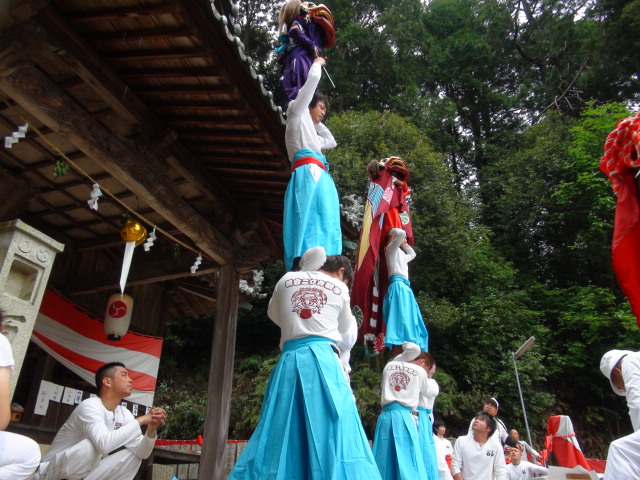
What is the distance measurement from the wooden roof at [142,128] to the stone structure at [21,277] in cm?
104

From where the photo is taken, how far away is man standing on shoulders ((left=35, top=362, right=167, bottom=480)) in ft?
10.1

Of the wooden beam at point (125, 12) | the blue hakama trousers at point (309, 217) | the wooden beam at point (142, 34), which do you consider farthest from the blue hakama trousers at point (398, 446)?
the wooden beam at point (125, 12)

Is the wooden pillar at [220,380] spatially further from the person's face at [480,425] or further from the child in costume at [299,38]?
the child in costume at [299,38]

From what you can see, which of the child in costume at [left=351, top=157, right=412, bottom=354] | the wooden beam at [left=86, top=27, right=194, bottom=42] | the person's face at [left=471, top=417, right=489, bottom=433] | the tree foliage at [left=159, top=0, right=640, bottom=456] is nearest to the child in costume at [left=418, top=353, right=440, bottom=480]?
the child in costume at [left=351, top=157, right=412, bottom=354]

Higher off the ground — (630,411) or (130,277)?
(130,277)

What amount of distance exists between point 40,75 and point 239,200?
3.10m

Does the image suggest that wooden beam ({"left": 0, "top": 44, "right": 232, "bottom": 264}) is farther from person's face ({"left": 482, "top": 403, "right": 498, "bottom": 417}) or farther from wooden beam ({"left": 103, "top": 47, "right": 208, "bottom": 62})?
person's face ({"left": 482, "top": 403, "right": 498, "bottom": 417})

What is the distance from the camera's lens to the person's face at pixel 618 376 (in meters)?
3.25

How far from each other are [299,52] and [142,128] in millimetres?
2039

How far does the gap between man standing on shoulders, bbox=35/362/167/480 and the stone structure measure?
0.52 meters

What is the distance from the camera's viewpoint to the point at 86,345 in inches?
272

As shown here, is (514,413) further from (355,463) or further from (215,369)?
(355,463)

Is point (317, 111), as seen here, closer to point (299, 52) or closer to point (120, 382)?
point (299, 52)

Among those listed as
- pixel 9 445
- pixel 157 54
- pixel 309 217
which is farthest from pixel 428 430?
pixel 157 54
